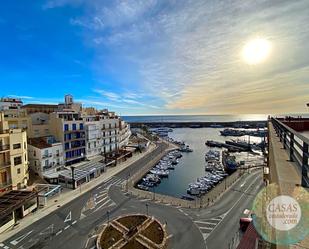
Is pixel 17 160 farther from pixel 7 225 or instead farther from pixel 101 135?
pixel 101 135

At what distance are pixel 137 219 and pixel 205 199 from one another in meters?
13.4

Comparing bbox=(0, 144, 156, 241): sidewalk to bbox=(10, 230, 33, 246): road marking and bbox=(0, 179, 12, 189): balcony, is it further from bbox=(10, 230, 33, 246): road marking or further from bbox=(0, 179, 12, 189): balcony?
bbox=(0, 179, 12, 189): balcony

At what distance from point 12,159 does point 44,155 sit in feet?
20.5

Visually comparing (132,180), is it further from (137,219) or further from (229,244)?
(229,244)

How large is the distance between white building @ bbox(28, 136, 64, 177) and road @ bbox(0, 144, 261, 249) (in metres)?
9.88

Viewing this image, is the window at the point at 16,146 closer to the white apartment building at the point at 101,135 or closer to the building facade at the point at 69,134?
the building facade at the point at 69,134

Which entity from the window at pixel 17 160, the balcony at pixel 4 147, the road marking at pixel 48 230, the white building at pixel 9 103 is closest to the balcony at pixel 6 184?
the window at pixel 17 160

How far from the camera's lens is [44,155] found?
3719 cm

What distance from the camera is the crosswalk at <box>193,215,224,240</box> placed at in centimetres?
2300

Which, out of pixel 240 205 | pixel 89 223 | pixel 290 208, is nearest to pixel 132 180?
pixel 89 223

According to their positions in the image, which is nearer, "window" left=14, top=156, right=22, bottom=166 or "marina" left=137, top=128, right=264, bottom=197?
"window" left=14, top=156, right=22, bottom=166

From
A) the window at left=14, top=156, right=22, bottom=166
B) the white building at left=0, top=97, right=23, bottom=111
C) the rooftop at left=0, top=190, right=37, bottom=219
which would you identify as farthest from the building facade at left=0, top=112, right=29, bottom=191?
the white building at left=0, top=97, right=23, bottom=111

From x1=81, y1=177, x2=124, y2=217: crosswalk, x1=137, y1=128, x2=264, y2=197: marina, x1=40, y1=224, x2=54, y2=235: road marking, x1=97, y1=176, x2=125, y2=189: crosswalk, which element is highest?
x1=97, y1=176, x2=125, y2=189: crosswalk

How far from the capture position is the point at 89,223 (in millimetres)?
24812
